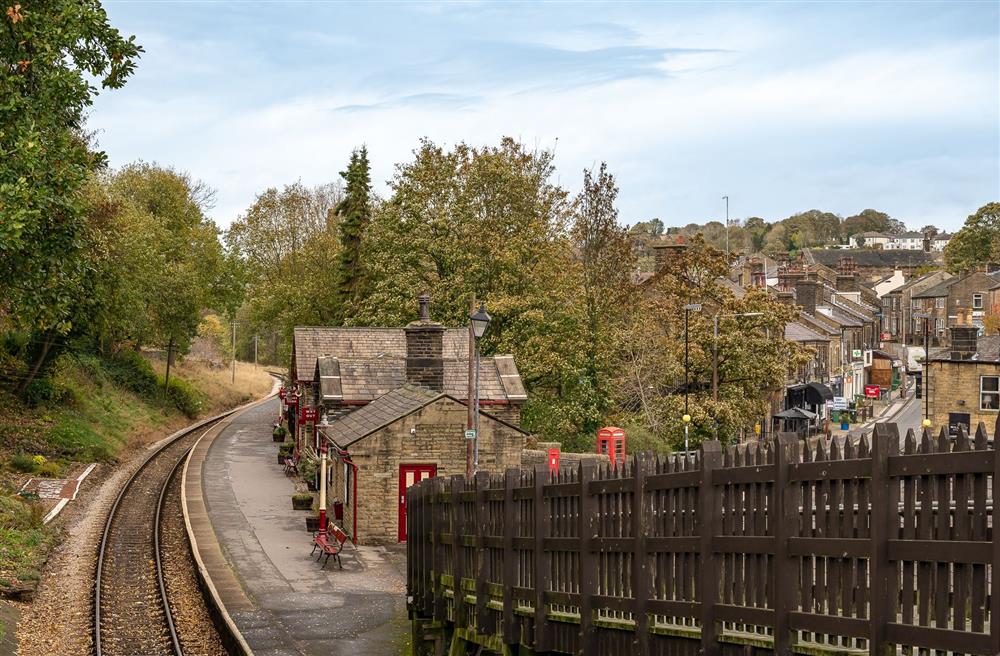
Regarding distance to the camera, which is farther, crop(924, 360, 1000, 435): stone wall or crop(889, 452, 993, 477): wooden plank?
crop(924, 360, 1000, 435): stone wall

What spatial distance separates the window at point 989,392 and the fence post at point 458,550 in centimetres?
4622


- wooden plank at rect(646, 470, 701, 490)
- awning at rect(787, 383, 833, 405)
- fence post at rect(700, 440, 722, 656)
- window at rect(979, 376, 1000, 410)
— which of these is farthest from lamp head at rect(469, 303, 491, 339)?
awning at rect(787, 383, 833, 405)

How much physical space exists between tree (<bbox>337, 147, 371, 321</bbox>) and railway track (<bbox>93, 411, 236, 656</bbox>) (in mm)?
25800

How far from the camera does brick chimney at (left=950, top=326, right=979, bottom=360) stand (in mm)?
53938

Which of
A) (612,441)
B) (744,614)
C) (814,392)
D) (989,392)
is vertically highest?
(744,614)

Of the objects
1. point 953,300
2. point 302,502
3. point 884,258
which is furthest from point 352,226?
point 884,258

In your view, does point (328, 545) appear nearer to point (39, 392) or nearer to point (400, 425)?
point (400, 425)

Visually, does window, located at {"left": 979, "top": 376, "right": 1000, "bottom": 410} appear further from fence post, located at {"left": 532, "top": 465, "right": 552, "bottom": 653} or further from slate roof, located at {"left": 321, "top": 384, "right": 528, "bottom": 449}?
fence post, located at {"left": 532, "top": 465, "right": 552, "bottom": 653}

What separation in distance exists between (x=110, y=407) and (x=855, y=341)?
60.5 meters

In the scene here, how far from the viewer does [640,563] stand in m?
8.28

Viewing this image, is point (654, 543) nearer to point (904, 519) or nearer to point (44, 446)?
point (904, 519)

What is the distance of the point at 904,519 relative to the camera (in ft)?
18.7

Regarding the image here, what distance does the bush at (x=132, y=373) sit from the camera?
58.8m

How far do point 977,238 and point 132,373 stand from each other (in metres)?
111
